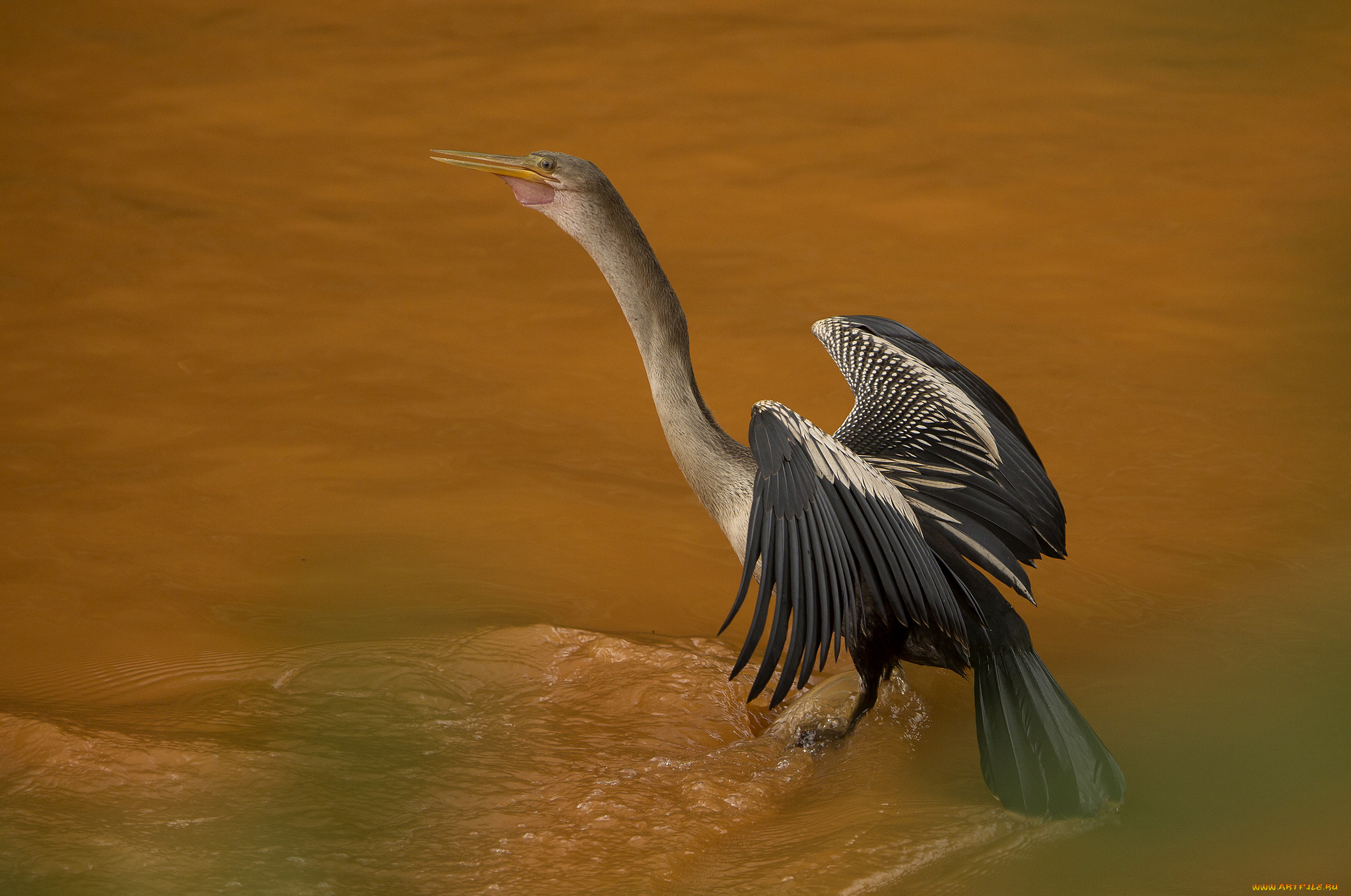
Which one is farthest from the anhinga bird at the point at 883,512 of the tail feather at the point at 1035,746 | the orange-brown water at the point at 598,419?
the orange-brown water at the point at 598,419

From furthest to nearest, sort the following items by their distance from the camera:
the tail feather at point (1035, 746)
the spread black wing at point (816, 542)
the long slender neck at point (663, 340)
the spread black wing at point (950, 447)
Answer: the long slender neck at point (663, 340) < the spread black wing at point (950, 447) < the tail feather at point (1035, 746) < the spread black wing at point (816, 542)

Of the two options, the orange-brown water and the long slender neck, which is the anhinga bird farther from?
the orange-brown water

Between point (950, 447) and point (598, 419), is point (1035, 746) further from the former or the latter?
point (598, 419)

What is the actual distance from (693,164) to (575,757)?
4584mm

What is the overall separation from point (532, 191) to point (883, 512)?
1238 mm

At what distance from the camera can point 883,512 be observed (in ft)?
8.16

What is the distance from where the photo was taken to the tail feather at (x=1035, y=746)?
98.8 inches

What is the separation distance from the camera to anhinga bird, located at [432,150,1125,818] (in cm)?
244

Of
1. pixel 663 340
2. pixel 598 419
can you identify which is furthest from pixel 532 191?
pixel 598 419

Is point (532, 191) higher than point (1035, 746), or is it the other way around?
point (532, 191)

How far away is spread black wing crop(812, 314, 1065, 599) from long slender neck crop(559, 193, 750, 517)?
366mm

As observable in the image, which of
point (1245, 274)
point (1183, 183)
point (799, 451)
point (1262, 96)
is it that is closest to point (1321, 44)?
point (1262, 96)

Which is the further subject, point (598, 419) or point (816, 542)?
point (598, 419)

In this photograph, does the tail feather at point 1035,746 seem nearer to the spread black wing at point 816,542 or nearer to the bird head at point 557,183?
the spread black wing at point 816,542
